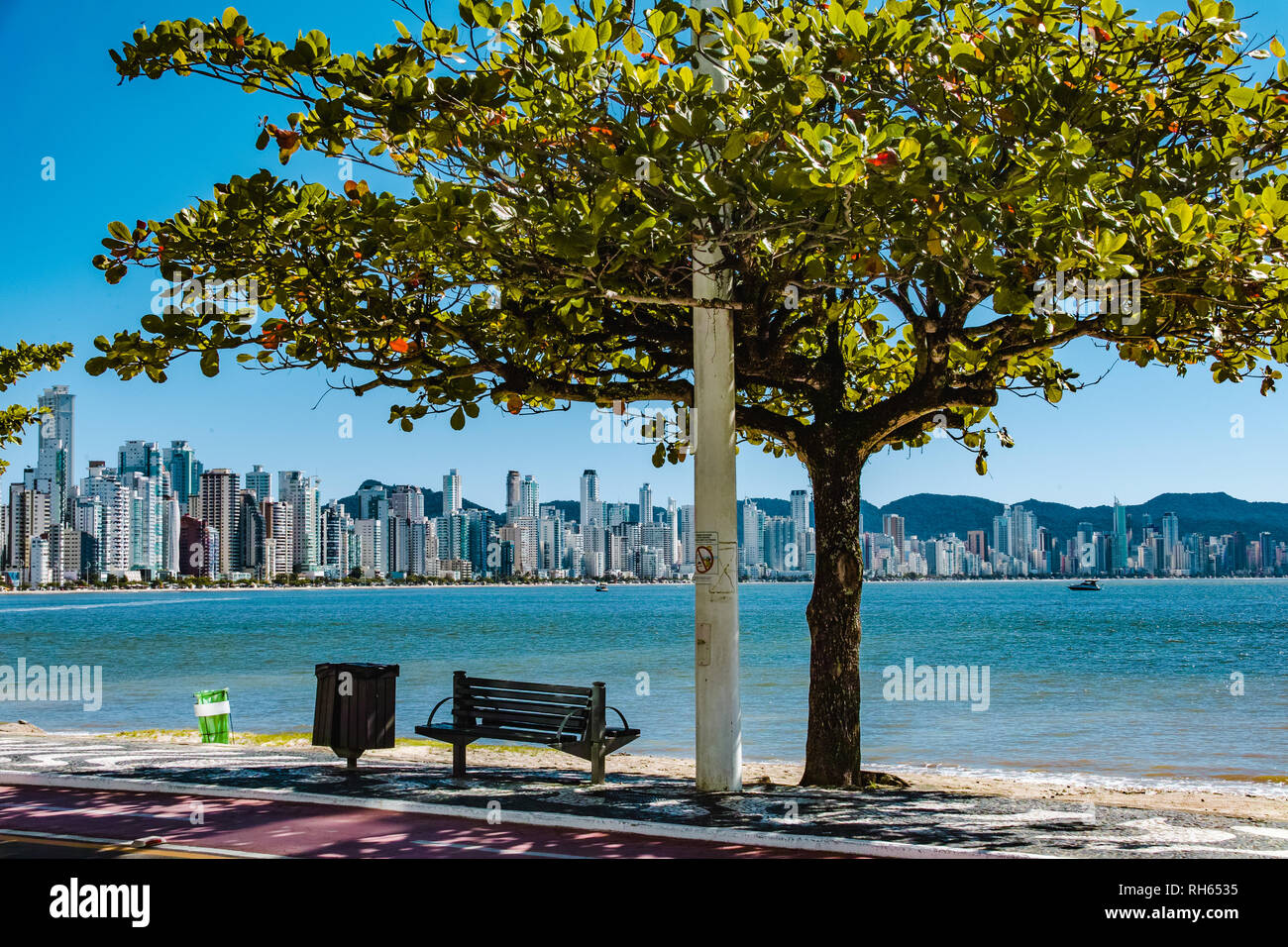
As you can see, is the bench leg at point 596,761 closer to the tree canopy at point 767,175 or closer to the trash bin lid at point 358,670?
the trash bin lid at point 358,670


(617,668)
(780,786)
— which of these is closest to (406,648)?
(617,668)

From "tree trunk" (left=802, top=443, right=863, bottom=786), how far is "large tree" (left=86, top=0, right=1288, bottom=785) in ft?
6.62

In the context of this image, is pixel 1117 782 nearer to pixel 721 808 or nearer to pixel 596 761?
pixel 596 761

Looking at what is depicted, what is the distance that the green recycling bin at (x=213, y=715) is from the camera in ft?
58.8

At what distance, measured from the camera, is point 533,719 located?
11.8 metres

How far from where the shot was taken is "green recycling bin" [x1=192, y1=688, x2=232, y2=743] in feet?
58.8

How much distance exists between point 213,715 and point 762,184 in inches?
578

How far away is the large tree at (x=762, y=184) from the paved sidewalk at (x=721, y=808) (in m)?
4.28

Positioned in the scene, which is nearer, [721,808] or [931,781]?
[721,808]

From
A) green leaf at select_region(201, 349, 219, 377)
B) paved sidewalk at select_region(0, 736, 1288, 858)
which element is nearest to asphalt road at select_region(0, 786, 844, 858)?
paved sidewalk at select_region(0, 736, 1288, 858)

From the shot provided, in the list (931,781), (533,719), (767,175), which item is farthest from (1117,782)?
(767,175)

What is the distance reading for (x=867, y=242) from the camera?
8.36m

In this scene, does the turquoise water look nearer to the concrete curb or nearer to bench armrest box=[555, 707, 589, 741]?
bench armrest box=[555, 707, 589, 741]
